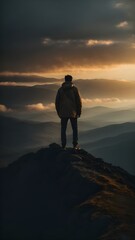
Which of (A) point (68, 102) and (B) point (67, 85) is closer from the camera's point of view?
(B) point (67, 85)

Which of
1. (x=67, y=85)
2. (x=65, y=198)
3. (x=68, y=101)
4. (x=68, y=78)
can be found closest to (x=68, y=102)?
(x=68, y=101)

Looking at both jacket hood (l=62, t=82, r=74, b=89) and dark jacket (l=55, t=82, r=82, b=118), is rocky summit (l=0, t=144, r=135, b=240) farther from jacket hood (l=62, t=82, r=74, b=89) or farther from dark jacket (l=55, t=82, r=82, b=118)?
jacket hood (l=62, t=82, r=74, b=89)

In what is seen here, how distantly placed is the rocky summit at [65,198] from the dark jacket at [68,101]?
2.10 meters

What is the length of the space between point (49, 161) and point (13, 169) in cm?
318

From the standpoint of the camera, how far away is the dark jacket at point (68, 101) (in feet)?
86.7

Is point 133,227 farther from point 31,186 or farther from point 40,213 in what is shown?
point 31,186

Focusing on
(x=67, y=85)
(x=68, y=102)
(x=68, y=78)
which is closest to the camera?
(x=68, y=78)

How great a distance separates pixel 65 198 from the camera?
24.0 m

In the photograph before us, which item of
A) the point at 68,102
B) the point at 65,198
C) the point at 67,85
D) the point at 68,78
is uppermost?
the point at 68,78

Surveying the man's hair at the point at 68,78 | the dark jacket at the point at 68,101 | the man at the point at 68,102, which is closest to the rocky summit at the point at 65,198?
the man at the point at 68,102

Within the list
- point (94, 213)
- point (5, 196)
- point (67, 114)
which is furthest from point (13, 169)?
point (94, 213)

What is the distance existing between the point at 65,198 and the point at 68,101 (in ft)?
16.6

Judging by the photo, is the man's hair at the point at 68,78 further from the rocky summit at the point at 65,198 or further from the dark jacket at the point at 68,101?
the rocky summit at the point at 65,198

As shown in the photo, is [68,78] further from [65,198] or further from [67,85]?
[65,198]
